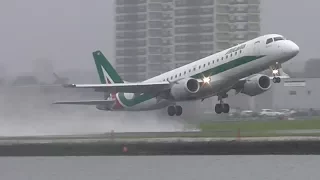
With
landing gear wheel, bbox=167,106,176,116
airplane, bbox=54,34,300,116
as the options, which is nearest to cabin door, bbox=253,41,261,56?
airplane, bbox=54,34,300,116

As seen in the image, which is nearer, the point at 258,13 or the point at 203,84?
the point at 203,84

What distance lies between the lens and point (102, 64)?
72.8m

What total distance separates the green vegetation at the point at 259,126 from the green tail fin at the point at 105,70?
8465mm

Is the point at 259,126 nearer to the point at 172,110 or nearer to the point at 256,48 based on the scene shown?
the point at 172,110

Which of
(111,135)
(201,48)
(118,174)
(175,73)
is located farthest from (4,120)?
(201,48)

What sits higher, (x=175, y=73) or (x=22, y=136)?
(x=175, y=73)

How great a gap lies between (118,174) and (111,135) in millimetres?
16081

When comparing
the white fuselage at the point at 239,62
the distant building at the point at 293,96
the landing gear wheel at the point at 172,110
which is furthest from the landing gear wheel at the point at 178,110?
the distant building at the point at 293,96

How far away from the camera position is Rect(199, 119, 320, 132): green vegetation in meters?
63.7

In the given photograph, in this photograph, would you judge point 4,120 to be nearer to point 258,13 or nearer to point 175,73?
point 175,73

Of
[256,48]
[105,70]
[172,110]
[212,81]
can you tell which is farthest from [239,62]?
[105,70]

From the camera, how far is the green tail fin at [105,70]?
70875 mm

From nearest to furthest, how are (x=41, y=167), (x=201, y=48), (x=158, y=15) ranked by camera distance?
1. (x=41, y=167)
2. (x=201, y=48)
3. (x=158, y=15)

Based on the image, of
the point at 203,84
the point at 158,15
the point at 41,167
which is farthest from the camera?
the point at 158,15
